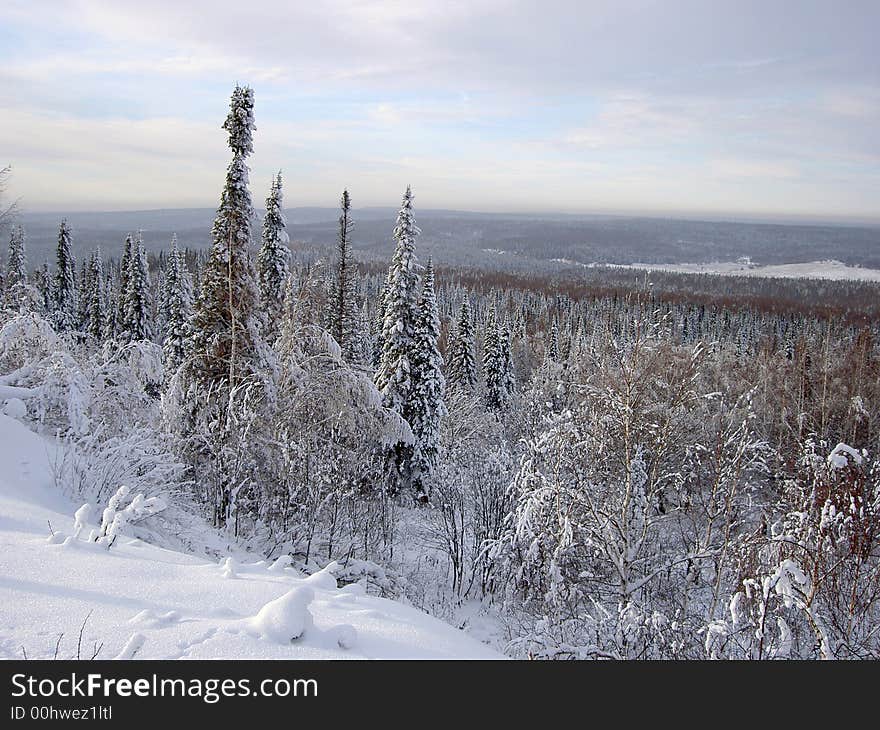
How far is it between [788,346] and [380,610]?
73358mm

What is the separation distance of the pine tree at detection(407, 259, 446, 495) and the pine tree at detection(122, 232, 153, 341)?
22748 millimetres

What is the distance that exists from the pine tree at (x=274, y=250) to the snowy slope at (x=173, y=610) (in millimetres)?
14742

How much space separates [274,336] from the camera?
57.6ft

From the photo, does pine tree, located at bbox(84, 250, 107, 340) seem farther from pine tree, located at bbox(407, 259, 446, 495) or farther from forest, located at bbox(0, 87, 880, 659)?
pine tree, located at bbox(407, 259, 446, 495)

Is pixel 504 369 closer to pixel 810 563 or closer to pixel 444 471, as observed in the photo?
pixel 444 471

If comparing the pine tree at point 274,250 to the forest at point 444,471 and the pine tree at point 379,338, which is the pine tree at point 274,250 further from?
the pine tree at point 379,338

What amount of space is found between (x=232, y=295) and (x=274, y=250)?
5798mm

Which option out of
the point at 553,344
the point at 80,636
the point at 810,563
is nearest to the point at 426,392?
the point at 810,563

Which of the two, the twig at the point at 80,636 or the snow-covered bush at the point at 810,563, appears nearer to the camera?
the twig at the point at 80,636

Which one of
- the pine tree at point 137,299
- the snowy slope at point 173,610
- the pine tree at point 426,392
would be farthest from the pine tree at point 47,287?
the snowy slope at point 173,610

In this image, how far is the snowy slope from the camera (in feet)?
12.4

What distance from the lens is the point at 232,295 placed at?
15.2m

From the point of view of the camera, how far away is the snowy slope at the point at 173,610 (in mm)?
3793
